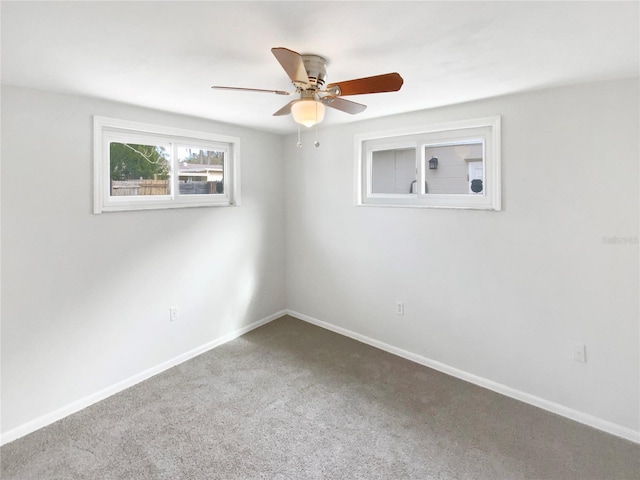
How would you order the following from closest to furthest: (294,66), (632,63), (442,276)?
(294,66)
(632,63)
(442,276)

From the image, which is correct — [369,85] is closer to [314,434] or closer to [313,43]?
[313,43]

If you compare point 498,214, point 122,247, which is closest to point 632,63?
point 498,214

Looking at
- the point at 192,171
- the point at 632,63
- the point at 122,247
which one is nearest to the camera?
the point at 632,63

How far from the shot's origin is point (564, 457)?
195cm

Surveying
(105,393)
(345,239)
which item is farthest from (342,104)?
(105,393)

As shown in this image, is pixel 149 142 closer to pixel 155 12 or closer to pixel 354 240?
pixel 155 12

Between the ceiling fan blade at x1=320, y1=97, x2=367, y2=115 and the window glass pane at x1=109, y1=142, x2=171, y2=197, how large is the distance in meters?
1.80

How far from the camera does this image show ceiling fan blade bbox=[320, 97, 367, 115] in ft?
6.26

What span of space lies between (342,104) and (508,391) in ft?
7.96

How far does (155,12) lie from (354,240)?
252cm

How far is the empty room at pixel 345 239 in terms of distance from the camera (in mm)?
1602

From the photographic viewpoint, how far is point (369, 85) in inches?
65.5

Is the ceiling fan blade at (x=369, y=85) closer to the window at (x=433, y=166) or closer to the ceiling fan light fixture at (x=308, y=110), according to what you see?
the ceiling fan light fixture at (x=308, y=110)

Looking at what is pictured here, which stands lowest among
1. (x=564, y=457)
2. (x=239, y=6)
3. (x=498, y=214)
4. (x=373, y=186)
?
(x=564, y=457)
